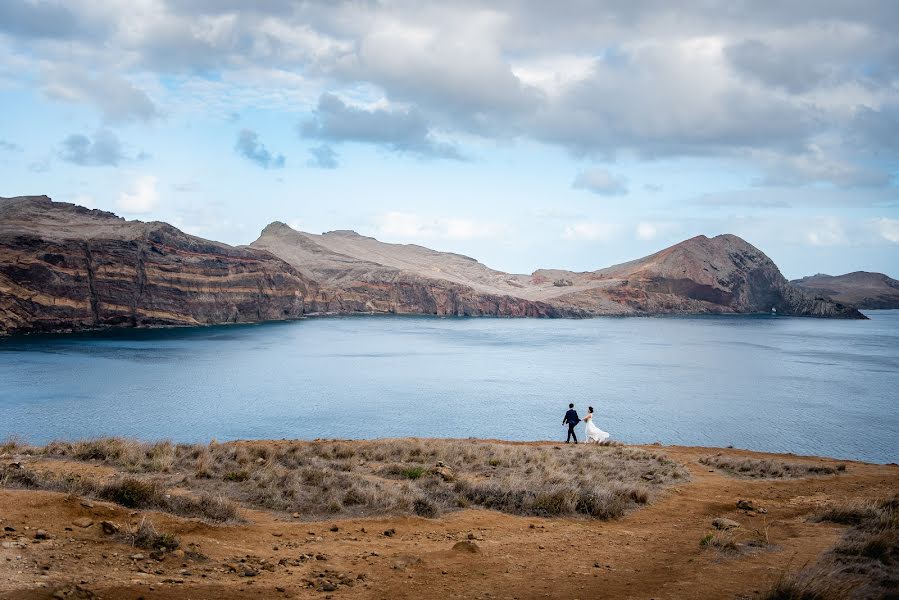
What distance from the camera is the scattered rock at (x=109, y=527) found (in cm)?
1002

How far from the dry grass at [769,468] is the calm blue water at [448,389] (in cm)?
1200

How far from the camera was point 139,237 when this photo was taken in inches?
4373

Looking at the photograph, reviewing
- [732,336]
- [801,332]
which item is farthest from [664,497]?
[801,332]

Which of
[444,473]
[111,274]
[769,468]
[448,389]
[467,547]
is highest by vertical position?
[111,274]

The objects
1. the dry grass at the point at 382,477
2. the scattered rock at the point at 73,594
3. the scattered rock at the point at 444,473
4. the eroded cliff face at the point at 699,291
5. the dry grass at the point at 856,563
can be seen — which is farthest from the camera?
the eroded cliff face at the point at 699,291

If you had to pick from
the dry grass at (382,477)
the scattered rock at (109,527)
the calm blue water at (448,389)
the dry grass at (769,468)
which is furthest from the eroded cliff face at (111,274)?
the dry grass at (769,468)

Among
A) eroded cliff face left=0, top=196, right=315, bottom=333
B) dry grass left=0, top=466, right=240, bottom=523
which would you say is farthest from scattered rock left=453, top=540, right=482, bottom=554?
eroded cliff face left=0, top=196, right=315, bottom=333

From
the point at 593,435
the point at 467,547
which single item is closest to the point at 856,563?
the point at 467,547

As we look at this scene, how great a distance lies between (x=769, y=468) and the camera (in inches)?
862

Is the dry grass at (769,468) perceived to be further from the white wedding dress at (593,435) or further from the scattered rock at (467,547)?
the scattered rock at (467,547)

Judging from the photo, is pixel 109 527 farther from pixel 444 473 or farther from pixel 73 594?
pixel 444 473

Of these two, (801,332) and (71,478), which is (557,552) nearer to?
(71,478)

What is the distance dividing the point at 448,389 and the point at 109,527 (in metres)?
43.7

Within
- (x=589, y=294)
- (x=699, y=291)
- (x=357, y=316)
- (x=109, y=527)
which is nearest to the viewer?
(x=109, y=527)
